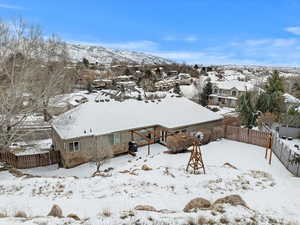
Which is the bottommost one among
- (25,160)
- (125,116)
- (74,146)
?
(25,160)

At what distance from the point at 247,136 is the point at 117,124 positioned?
1079 centimetres

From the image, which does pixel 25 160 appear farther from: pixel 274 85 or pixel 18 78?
pixel 274 85

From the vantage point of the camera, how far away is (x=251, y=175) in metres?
10.8

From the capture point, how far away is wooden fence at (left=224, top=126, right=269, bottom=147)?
16359 mm

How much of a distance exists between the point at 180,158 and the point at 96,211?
765 cm

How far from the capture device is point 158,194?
8.51 metres

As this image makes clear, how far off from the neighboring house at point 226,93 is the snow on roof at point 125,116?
24681 millimetres

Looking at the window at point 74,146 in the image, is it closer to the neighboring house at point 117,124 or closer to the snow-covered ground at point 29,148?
the neighboring house at point 117,124

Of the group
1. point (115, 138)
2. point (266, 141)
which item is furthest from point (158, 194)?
point (266, 141)

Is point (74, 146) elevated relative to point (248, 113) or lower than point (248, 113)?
lower

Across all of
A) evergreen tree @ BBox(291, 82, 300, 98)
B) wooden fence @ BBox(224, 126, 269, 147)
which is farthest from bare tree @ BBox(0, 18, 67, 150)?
evergreen tree @ BBox(291, 82, 300, 98)

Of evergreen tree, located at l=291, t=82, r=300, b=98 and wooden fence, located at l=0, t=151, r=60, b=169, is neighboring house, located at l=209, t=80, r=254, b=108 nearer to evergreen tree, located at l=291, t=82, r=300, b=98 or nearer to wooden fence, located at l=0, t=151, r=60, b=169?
evergreen tree, located at l=291, t=82, r=300, b=98

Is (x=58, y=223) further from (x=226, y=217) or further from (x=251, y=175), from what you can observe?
(x=251, y=175)

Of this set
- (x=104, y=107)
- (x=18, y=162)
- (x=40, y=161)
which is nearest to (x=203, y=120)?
(x=104, y=107)
